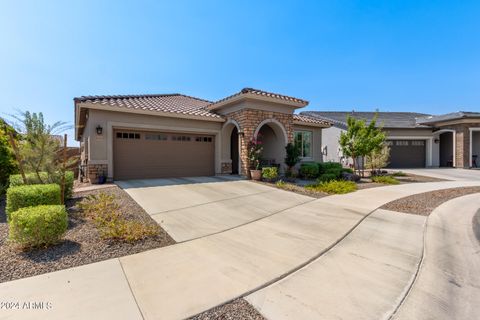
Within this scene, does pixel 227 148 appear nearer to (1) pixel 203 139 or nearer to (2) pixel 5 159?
(1) pixel 203 139

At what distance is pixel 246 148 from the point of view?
35.1 ft

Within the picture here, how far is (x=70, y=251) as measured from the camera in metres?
3.39

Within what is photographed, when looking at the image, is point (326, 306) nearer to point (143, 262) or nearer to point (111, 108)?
point (143, 262)

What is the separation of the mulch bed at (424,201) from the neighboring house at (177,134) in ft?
19.3

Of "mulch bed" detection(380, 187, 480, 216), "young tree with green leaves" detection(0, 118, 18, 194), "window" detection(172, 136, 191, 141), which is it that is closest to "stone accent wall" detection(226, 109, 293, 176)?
"window" detection(172, 136, 191, 141)

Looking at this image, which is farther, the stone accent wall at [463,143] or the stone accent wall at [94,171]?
the stone accent wall at [463,143]

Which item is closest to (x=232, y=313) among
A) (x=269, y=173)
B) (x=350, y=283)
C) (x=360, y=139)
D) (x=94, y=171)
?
(x=350, y=283)

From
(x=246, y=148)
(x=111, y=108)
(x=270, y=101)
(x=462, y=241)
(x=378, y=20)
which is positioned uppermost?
(x=378, y=20)

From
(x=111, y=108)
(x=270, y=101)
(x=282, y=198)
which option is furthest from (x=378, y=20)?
(x=111, y=108)

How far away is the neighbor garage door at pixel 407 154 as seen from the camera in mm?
20094

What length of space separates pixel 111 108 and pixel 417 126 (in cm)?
2389

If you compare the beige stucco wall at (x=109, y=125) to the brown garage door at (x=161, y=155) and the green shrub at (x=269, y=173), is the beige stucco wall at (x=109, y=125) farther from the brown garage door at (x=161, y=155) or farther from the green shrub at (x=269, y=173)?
the green shrub at (x=269, y=173)

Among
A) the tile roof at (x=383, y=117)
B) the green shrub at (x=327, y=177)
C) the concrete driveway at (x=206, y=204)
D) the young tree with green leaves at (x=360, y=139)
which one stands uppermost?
the tile roof at (x=383, y=117)

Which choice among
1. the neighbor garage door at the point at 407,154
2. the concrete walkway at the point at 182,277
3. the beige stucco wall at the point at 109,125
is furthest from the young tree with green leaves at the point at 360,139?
the neighbor garage door at the point at 407,154
